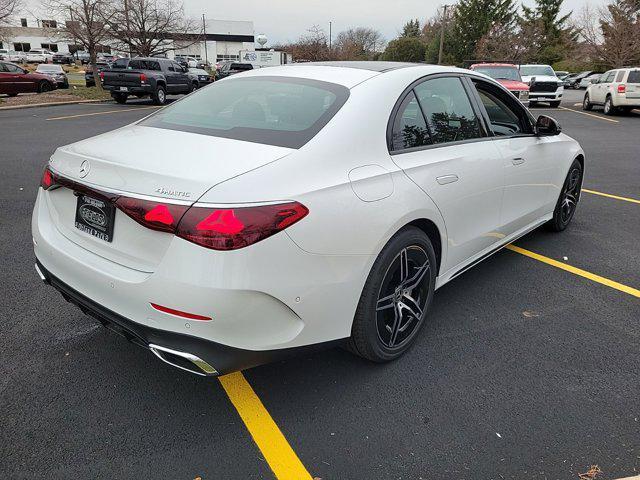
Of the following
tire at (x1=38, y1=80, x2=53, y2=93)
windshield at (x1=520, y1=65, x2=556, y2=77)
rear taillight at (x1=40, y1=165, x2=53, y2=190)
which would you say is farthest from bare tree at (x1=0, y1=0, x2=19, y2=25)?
rear taillight at (x1=40, y1=165, x2=53, y2=190)

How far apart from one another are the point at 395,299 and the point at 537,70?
24086 mm

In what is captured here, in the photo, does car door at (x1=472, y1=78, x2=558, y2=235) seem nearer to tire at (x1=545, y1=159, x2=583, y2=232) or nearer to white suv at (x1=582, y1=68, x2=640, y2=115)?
tire at (x1=545, y1=159, x2=583, y2=232)

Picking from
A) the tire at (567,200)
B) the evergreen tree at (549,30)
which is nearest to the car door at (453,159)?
the tire at (567,200)

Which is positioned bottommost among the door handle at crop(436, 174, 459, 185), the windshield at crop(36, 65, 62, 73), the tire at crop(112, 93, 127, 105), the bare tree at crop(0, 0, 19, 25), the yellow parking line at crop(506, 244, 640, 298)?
the yellow parking line at crop(506, 244, 640, 298)

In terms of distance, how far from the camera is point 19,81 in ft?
74.9

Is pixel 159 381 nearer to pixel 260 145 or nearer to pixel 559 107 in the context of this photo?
pixel 260 145

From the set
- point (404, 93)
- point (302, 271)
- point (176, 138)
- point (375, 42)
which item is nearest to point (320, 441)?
point (302, 271)

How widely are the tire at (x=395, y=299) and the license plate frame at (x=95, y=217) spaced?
1.26 m

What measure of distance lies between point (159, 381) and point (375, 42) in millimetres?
75592

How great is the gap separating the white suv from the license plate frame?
21240mm

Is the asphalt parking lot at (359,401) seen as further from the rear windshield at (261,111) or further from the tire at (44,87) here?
the tire at (44,87)

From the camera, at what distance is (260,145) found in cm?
248

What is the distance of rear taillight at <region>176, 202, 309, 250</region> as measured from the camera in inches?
79.9

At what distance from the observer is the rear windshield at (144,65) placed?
21.4m
